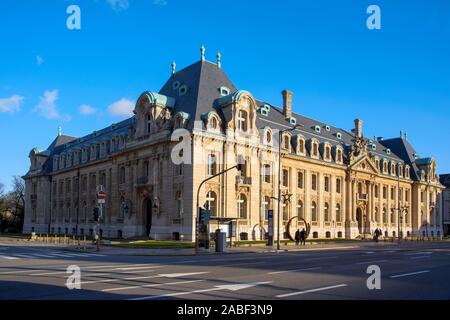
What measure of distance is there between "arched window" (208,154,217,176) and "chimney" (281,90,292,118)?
2159cm

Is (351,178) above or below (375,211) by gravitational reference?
above

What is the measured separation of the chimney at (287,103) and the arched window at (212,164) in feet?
70.8

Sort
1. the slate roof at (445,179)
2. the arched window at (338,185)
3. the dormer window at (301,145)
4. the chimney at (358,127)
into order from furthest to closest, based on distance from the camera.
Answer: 1. the slate roof at (445,179)
2. the chimney at (358,127)
3. the arched window at (338,185)
4. the dormer window at (301,145)

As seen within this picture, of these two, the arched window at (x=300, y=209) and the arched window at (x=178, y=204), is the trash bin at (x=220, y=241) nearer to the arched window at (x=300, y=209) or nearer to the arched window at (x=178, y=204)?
the arched window at (x=178, y=204)

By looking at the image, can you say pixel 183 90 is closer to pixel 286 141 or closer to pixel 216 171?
pixel 216 171

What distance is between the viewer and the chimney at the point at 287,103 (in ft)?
225

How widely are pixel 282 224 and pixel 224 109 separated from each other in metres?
17.1

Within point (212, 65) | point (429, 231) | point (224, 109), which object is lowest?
point (429, 231)

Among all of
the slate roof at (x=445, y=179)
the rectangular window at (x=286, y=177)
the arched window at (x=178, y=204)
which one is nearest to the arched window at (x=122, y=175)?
the arched window at (x=178, y=204)

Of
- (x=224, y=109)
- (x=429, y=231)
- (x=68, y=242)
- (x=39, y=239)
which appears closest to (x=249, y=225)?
(x=224, y=109)

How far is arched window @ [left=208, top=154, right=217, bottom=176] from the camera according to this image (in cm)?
4972

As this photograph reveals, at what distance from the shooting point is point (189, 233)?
4728 cm

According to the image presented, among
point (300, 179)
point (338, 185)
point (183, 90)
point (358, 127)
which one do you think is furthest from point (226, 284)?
point (358, 127)
